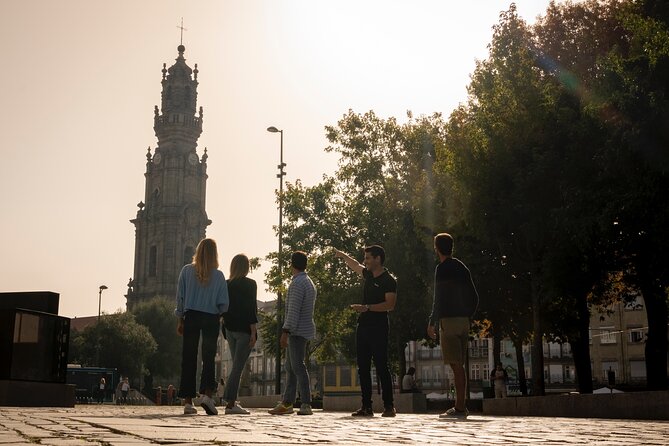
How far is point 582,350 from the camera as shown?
90.2 ft

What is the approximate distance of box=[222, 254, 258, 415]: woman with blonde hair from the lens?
11086 millimetres

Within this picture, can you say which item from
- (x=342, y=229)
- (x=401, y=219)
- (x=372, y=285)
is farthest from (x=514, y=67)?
(x=342, y=229)

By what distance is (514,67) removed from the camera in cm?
2527

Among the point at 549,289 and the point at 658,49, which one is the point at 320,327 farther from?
the point at 658,49

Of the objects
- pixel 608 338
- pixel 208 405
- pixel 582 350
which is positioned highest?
pixel 608 338

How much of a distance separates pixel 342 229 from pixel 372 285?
113ft

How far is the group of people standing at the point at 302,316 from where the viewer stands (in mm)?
10148

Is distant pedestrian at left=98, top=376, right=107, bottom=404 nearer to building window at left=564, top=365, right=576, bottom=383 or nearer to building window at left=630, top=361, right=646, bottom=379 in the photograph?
building window at left=564, top=365, right=576, bottom=383

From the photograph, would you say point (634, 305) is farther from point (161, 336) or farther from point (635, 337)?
point (161, 336)

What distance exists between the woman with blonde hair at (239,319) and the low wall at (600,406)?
590 cm

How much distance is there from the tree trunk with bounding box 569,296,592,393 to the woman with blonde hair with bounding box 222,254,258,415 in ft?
55.3

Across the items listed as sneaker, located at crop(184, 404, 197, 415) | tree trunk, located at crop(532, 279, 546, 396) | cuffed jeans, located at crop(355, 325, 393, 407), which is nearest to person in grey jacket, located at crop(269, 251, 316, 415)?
cuffed jeans, located at crop(355, 325, 393, 407)

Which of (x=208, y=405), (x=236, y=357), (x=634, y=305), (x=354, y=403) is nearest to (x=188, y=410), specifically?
(x=208, y=405)

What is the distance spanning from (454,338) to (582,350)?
18788 millimetres
